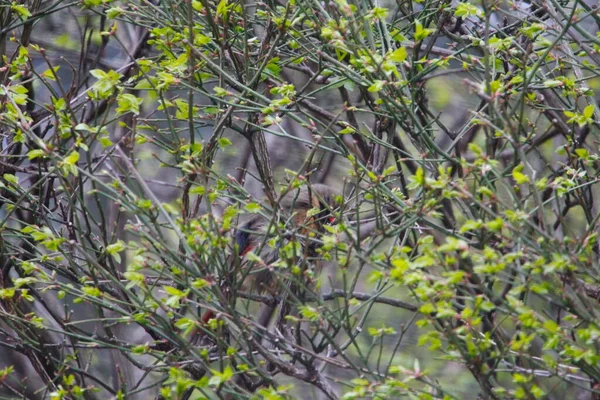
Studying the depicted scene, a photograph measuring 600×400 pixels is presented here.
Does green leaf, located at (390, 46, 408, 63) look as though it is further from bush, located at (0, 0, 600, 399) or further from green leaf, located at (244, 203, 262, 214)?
green leaf, located at (244, 203, 262, 214)

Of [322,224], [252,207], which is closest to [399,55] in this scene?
[252,207]

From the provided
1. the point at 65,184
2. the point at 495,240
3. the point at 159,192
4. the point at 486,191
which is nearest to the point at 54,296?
the point at 159,192

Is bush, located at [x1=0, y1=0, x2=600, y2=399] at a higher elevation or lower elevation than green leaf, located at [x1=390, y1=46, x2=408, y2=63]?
lower

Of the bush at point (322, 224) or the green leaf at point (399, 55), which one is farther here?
the green leaf at point (399, 55)

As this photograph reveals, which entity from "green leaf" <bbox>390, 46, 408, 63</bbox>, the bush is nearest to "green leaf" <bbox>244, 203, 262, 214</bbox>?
the bush

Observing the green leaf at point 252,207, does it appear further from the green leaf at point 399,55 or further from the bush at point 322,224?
the green leaf at point 399,55

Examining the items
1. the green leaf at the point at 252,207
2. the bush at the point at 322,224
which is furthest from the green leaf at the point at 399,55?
the green leaf at the point at 252,207

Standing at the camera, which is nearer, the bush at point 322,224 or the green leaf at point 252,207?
the bush at point 322,224

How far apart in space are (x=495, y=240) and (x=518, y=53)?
1253mm

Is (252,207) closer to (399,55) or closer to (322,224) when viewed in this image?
(399,55)

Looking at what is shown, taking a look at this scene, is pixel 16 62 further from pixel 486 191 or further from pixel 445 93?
pixel 445 93

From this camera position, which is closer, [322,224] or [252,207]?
[252,207]

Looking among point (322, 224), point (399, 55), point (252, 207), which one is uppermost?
point (399, 55)

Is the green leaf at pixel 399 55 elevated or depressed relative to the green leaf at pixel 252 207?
elevated
